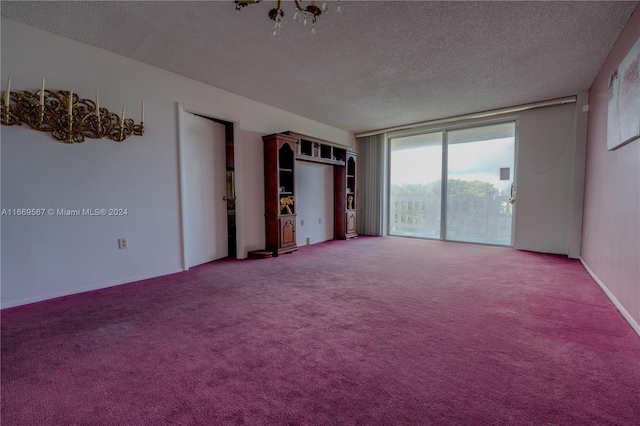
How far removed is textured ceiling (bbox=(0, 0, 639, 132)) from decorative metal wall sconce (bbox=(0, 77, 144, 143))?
0.62 metres

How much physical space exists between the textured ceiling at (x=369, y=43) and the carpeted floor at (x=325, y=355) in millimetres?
2477

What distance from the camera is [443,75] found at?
3.55 metres

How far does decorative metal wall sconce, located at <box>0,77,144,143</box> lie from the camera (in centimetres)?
245

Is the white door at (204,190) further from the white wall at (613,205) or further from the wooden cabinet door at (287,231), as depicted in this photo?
the white wall at (613,205)

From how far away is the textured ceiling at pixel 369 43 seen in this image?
2.33 m

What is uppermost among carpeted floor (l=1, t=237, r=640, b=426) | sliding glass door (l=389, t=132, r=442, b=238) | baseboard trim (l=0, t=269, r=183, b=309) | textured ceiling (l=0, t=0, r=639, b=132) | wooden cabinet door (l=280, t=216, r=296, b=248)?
textured ceiling (l=0, t=0, r=639, b=132)

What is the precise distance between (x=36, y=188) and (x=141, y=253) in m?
1.12

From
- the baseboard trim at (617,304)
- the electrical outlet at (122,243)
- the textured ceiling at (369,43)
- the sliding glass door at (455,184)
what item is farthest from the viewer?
the sliding glass door at (455,184)

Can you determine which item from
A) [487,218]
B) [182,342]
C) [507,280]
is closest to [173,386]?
[182,342]

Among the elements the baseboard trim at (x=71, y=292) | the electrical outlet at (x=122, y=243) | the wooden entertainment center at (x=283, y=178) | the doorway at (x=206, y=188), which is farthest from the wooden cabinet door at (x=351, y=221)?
the electrical outlet at (x=122, y=243)

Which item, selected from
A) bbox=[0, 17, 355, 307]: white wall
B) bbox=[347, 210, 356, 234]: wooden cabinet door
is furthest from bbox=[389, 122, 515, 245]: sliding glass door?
bbox=[0, 17, 355, 307]: white wall

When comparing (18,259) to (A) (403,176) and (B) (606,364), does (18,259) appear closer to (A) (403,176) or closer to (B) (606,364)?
(B) (606,364)

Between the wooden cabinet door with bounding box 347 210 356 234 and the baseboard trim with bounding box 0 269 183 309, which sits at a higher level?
the wooden cabinet door with bounding box 347 210 356 234

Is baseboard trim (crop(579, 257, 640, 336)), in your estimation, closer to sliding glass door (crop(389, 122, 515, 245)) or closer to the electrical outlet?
sliding glass door (crop(389, 122, 515, 245))
